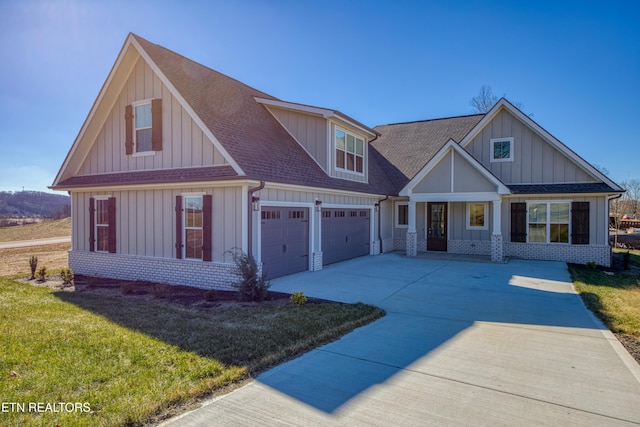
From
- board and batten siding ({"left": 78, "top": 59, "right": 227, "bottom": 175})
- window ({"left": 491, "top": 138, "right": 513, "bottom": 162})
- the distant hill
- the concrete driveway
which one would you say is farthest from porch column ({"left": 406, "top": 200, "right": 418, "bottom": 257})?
the distant hill

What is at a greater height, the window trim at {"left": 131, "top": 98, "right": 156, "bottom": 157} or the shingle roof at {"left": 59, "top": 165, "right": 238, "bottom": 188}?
the window trim at {"left": 131, "top": 98, "right": 156, "bottom": 157}

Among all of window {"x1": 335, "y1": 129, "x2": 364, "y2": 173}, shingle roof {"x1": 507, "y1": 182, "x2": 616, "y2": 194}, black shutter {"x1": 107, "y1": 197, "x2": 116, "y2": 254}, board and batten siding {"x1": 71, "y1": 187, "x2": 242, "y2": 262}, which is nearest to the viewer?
board and batten siding {"x1": 71, "y1": 187, "x2": 242, "y2": 262}

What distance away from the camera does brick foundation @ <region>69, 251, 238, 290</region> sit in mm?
10148

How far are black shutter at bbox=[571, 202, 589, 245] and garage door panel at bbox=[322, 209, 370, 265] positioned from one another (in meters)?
8.23

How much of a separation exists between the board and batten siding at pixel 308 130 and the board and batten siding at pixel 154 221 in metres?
4.65

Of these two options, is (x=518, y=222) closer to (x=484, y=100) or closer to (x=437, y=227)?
(x=437, y=227)

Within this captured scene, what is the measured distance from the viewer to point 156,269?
37.3 ft

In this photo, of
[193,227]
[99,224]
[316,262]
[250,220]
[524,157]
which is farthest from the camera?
[524,157]

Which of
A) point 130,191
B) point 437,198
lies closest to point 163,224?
point 130,191

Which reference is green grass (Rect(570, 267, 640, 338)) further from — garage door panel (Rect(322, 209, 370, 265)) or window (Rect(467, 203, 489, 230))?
garage door panel (Rect(322, 209, 370, 265))

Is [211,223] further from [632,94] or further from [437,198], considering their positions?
[632,94]

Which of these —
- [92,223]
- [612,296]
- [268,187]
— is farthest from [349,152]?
[92,223]

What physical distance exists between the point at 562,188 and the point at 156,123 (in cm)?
1527

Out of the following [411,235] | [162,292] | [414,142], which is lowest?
[162,292]
